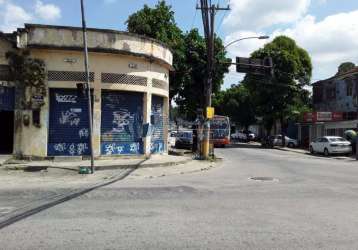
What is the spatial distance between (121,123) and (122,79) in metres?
1.98

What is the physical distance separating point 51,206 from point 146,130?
528 inches

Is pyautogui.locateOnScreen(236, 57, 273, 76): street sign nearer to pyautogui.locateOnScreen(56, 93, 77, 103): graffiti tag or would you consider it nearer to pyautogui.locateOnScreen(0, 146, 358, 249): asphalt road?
pyautogui.locateOnScreen(56, 93, 77, 103): graffiti tag

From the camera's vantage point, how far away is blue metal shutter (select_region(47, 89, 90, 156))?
23.2 m

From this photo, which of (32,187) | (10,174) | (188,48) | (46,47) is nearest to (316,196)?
(32,187)

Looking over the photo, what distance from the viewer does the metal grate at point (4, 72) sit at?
2270 cm

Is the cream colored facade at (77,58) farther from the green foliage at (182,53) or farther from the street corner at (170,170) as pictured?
the green foliage at (182,53)

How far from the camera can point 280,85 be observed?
55.6 m

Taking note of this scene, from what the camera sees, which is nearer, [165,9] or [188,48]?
[188,48]

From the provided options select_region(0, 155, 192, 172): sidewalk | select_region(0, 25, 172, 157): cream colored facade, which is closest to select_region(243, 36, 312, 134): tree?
select_region(0, 25, 172, 157): cream colored facade

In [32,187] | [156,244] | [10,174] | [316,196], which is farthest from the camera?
[10,174]

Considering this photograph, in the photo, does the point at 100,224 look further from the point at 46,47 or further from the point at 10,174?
the point at 46,47

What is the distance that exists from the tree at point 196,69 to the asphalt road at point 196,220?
805 inches

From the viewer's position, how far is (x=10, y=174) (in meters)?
19.6

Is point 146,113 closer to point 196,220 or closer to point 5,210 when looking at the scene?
point 5,210
